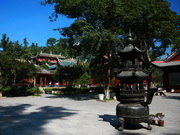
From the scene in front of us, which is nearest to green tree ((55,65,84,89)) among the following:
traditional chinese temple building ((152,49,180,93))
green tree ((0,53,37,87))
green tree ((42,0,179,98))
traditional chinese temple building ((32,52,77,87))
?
traditional chinese temple building ((32,52,77,87))

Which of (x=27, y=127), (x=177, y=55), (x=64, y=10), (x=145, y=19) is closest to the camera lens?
(x=27, y=127)

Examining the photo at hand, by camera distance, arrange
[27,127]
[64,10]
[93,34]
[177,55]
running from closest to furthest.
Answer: [27,127], [93,34], [64,10], [177,55]

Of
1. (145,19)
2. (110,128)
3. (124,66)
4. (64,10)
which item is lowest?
(110,128)

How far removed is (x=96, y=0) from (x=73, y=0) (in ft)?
7.79

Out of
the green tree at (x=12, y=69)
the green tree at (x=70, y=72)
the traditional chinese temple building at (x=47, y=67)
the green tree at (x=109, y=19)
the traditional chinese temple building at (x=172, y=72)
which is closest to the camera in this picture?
the green tree at (x=109, y=19)

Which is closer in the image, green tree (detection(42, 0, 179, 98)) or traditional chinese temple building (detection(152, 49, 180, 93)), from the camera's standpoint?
green tree (detection(42, 0, 179, 98))

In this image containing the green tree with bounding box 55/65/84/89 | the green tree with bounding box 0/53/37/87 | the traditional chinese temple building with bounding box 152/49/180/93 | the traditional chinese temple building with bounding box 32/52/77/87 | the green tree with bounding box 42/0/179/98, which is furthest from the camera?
the traditional chinese temple building with bounding box 32/52/77/87

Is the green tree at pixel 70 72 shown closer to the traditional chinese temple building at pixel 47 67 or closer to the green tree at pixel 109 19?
the traditional chinese temple building at pixel 47 67

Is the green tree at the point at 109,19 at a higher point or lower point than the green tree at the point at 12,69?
higher

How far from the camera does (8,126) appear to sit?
7.18 meters

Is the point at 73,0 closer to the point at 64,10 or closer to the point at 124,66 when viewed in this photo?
the point at 64,10

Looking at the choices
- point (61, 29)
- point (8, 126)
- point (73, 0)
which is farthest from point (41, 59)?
point (8, 126)

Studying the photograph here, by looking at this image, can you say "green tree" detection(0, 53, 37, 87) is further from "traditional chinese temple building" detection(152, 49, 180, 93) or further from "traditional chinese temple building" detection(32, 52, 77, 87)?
"traditional chinese temple building" detection(152, 49, 180, 93)

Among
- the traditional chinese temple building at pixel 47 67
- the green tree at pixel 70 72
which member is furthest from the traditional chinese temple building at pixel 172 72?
the traditional chinese temple building at pixel 47 67
